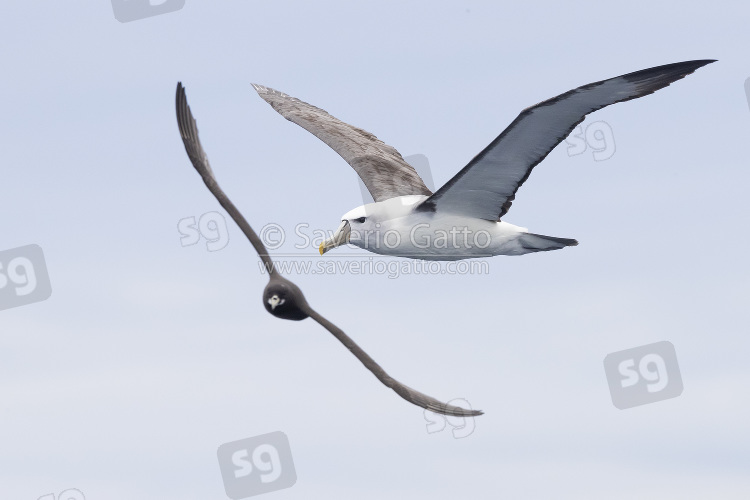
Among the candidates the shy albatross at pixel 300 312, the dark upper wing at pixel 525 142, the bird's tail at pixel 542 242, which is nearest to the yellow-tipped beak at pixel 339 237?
the dark upper wing at pixel 525 142

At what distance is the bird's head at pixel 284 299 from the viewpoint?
1409 centimetres

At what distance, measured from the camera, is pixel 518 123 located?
55.4 feet

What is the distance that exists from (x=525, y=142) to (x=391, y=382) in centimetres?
486

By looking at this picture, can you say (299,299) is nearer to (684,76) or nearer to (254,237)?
(254,237)

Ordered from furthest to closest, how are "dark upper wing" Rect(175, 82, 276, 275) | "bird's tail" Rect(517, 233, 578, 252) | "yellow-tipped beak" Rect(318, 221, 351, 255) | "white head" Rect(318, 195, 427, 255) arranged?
"yellow-tipped beak" Rect(318, 221, 351, 255) < "white head" Rect(318, 195, 427, 255) < "bird's tail" Rect(517, 233, 578, 252) < "dark upper wing" Rect(175, 82, 276, 275)

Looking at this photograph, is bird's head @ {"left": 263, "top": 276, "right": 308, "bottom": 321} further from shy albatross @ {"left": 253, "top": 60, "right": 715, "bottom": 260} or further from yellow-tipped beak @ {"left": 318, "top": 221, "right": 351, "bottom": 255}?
yellow-tipped beak @ {"left": 318, "top": 221, "right": 351, "bottom": 255}

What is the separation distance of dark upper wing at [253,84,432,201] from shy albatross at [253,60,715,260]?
52mm

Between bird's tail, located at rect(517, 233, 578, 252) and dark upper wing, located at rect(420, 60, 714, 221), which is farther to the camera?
bird's tail, located at rect(517, 233, 578, 252)

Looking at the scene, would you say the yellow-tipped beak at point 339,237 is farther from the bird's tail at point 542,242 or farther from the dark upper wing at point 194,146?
the dark upper wing at point 194,146

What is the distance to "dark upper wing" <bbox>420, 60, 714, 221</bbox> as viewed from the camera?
53.2ft

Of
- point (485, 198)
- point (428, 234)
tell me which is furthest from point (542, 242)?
point (428, 234)

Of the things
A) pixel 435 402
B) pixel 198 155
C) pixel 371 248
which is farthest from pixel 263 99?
pixel 435 402

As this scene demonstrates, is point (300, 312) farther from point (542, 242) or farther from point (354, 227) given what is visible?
point (542, 242)

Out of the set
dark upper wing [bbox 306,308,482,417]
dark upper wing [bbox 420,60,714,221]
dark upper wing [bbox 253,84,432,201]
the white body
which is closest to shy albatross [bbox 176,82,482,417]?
dark upper wing [bbox 306,308,482,417]
